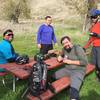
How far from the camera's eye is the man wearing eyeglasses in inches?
319

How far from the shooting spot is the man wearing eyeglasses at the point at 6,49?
319 inches

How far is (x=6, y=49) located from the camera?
8109 millimetres

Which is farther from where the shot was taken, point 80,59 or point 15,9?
point 15,9

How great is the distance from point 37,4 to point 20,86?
95.3 feet

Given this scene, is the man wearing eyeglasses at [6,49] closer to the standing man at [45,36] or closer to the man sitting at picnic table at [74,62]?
the man sitting at picnic table at [74,62]

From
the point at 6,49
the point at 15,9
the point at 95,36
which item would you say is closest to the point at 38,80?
the point at 6,49

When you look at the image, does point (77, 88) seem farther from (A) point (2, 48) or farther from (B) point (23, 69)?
(A) point (2, 48)

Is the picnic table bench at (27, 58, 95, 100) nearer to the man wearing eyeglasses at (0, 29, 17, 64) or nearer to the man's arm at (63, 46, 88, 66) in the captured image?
the man's arm at (63, 46, 88, 66)

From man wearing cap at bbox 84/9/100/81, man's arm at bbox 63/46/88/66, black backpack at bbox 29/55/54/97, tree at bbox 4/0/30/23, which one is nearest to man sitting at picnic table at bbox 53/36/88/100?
man's arm at bbox 63/46/88/66

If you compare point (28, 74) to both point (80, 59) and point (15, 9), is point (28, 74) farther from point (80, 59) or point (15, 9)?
point (15, 9)

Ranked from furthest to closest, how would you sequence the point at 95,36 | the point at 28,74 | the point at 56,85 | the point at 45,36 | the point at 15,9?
the point at 15,9, the point at 45,36, the point at 95,36, the point at 56,85, the point at 28,74

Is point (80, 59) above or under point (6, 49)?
under

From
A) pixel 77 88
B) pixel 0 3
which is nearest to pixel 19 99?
pixel 77 88

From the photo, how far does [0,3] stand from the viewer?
2723cm
